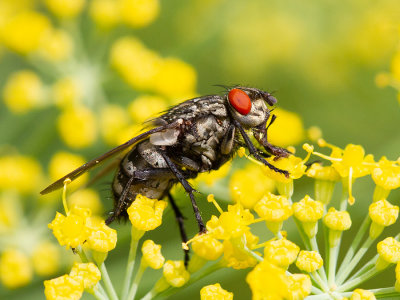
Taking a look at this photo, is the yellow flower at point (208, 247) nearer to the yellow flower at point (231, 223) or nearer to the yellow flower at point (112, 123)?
the yellow flower at point (231, 223)

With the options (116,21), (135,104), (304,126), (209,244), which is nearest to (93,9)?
(116,21)

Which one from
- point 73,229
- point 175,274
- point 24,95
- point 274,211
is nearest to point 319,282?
point 274,211

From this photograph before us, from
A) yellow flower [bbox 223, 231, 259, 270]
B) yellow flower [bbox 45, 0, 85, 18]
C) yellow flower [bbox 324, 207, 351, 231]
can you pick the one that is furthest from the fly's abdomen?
yellow flower [bbox 45, 0, 85, 18]

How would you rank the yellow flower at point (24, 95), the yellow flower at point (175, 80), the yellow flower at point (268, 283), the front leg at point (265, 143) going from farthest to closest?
1. the yellow flower at point (24, 95)
2. the yellow flower at point (175, 80)
3. the front leg at point (265, 143)
4. the yellow flower at point (268, 283)

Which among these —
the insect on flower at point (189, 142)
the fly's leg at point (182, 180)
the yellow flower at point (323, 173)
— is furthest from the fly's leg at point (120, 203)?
the yellow flower at point (323, 173)

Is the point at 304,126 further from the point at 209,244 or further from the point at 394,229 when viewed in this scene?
the point at 209,244
